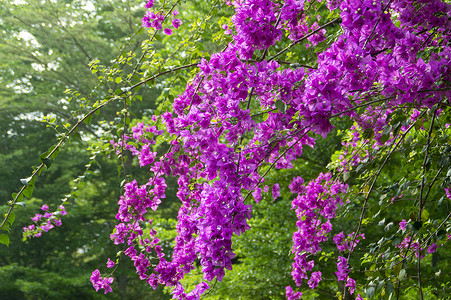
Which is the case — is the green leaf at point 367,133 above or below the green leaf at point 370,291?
above

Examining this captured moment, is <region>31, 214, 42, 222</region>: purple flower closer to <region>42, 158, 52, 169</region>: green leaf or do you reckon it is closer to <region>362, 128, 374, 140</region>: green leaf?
<region>42, 158, 52, 169</region>: green leaf

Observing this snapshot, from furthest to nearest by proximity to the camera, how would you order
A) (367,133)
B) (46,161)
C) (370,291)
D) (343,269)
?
(343,269), (367,133), (370,291), (46,161)

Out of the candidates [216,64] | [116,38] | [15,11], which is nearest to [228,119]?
[216,64]

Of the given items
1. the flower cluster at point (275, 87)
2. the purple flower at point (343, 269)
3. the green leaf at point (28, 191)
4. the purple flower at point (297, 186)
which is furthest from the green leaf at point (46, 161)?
the purple flower at point (297, 186)

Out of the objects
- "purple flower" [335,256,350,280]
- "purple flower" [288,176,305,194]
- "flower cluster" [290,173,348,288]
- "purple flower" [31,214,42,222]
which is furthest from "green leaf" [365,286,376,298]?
"purple flower" [31,214,42,222]

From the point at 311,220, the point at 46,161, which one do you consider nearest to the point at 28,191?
the point at 46,161

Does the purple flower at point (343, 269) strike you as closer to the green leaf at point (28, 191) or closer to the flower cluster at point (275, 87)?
the flower cluster at point (275, 87)

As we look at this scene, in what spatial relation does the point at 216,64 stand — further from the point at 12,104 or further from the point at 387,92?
the point at 12,104

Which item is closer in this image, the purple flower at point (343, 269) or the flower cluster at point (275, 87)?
the flower cluster at point (275, 87)

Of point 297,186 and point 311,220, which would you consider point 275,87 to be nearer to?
point 311,220

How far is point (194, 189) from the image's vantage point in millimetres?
2699

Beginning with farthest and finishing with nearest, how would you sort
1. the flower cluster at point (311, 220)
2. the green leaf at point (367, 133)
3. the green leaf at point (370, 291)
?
the flower cluster at point (311, 220) < the green leaf at point (367, 133) < the green leaf at point (370, 291)

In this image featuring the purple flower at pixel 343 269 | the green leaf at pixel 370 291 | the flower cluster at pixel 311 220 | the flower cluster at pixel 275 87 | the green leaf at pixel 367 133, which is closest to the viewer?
the flower cluster at pixel 275 87

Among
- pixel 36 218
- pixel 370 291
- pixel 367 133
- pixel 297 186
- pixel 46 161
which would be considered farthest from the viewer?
pixel 297 186
